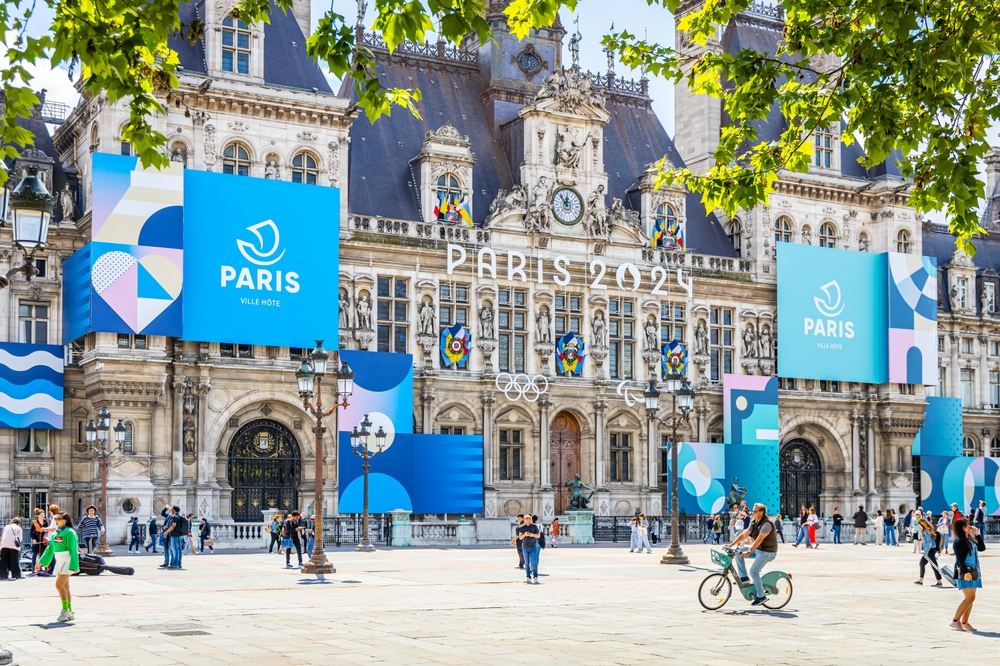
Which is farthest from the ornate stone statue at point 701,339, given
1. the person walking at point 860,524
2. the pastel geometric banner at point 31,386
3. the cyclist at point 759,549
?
the cyclist at point 759,549

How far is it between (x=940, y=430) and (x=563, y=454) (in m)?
18.4

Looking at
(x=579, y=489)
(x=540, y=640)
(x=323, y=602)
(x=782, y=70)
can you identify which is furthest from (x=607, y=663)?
(x=579, y=489)

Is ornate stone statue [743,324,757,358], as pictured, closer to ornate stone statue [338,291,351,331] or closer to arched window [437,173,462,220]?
arched window [437,173,462,220]

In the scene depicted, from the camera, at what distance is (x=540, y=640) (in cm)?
1700

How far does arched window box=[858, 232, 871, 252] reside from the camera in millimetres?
59094

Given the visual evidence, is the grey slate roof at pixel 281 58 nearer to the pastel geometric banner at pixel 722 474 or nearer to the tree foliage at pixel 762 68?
the pastel geometric banner at pixel 722 474

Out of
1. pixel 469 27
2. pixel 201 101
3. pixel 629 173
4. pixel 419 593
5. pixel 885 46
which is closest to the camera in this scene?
pixel 469 27

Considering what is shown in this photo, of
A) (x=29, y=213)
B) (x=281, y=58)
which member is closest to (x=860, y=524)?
(x=281, y=58)

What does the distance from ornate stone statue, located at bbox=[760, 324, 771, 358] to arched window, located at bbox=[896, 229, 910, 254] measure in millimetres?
7760

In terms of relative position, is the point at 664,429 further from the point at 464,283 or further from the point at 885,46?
the point at 885,46

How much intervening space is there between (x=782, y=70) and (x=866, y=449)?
45.4m

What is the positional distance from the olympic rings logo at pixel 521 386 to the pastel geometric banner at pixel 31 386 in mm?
15048

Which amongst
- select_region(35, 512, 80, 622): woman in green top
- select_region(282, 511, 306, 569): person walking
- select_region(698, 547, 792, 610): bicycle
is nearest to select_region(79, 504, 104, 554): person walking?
select_region(282, 511, 306, 569): person walking

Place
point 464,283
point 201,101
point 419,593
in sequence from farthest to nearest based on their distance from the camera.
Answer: point 464,283 < point 201,101 < point 419,593
